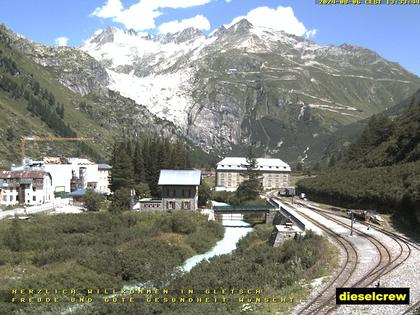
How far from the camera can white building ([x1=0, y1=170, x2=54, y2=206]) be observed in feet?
352

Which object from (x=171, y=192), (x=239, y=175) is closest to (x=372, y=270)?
(x=171, y=192)

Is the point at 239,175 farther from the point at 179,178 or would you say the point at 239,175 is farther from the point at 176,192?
the point at 179,178

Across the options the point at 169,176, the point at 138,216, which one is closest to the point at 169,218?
the point at 138,216

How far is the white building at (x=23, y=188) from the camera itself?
107 metres

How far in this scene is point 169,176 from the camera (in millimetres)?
96375

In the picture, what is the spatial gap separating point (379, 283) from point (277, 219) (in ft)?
171

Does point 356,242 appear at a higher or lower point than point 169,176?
lower

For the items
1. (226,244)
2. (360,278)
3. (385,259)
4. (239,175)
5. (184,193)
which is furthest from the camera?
(239,175)

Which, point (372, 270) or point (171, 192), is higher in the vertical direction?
point (171, 192)

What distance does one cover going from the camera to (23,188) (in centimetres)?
10788

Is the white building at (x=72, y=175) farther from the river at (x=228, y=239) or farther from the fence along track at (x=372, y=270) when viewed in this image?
the fence along track at (x=372, y=270)

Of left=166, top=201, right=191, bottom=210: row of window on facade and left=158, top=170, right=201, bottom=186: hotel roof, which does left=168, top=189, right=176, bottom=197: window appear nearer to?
left=166, top=201, right=191, bottom=210: row of window on facade

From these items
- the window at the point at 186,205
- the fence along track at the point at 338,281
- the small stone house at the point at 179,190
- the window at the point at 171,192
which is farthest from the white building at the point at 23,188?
the fence along track at the point at 338,281

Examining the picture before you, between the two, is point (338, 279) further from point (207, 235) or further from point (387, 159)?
point (387, 159)
